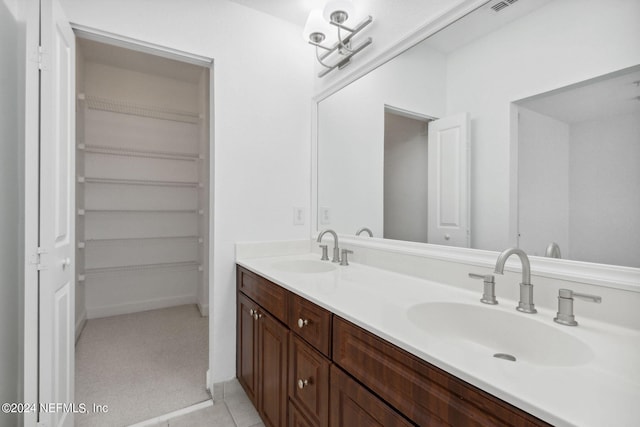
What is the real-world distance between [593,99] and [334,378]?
1199mm

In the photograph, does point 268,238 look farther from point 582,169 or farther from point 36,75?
point 582,169

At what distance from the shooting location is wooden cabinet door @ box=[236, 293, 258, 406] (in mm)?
1616

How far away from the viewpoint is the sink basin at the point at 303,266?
186 centimetres

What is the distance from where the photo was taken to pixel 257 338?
1.58m

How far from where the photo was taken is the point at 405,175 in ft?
5.15

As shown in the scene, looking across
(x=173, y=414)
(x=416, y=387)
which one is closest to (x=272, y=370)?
(x=173, y=414)

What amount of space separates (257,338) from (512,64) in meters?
1.66

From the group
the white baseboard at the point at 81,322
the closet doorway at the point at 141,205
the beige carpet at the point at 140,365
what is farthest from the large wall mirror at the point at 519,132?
the white baseboard at the point at 81,322

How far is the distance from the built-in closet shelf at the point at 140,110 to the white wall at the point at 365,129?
207 cm

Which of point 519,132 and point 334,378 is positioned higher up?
point 519,132

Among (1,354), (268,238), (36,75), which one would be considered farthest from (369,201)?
(1,354)

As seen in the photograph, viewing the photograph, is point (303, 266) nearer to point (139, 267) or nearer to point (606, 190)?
point (606, 190)

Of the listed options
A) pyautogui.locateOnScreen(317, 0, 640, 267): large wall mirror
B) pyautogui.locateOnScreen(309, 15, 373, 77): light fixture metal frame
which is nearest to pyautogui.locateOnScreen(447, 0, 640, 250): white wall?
pyautogui.locateOnScreen(317, 0, 640, 267): large wall mirror

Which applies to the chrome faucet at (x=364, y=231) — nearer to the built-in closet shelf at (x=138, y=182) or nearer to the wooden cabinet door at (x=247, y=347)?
the wooden cabinet door at (x=247, y=347)
